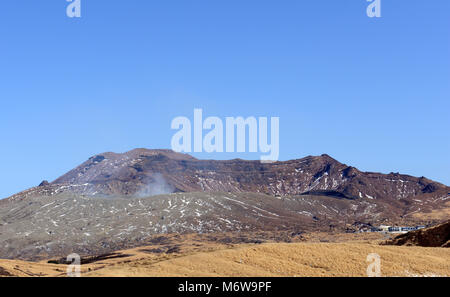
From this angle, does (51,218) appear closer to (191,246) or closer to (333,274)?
(191,246)

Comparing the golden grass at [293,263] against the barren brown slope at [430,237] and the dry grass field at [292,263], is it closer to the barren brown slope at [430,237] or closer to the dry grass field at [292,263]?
the dry grass field at [292,263]

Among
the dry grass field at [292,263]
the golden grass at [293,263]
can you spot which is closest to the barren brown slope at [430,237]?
the dry grass field at [292,263]

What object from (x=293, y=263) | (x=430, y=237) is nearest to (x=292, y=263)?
(x=293, y=263)

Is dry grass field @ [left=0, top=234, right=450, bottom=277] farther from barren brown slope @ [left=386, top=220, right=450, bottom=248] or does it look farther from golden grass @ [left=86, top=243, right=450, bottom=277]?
barren brown slope @ [left=386, top=220, right=450, bottom=248]

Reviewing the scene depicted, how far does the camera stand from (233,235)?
528ft

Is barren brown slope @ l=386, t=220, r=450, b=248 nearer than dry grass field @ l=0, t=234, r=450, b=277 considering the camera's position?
No

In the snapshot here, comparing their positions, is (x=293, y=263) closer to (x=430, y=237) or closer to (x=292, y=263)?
(x=292, y=263)

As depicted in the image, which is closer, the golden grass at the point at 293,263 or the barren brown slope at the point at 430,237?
the golden grass at the point at 293,263

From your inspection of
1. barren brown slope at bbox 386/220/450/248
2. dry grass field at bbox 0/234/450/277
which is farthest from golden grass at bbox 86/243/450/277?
barren brown slope at bbox 386/220/450/248

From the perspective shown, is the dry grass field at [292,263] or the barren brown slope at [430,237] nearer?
the dry grass field at [292,263]
